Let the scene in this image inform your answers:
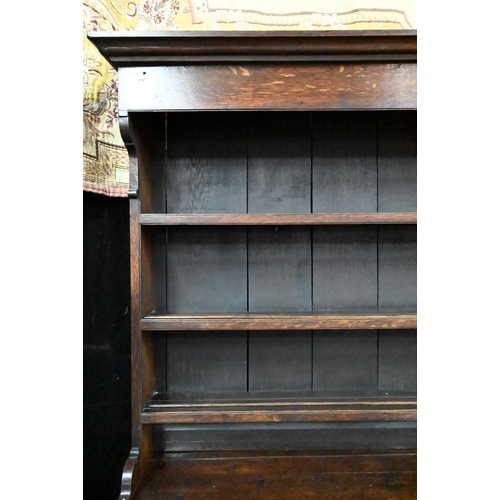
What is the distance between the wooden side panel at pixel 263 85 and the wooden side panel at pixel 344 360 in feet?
2.22

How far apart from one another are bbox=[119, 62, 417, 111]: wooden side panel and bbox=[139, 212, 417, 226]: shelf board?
0.26 m

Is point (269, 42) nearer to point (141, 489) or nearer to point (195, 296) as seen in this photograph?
point (195, 296)

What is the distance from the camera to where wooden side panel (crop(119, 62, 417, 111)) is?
96 cm

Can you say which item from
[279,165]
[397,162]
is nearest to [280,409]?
[279,165]

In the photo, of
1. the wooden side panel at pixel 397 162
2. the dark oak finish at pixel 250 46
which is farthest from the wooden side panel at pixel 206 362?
the dark oak finish at pixel 250 46

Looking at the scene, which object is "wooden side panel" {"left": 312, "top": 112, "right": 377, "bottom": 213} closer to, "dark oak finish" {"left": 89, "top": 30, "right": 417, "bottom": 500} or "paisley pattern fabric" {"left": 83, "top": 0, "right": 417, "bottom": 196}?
"dark oak finish" {"left": 89, "top": 30, "right": 417, "bottom": 500}

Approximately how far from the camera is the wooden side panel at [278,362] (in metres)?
1.22

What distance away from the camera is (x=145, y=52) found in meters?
0.93

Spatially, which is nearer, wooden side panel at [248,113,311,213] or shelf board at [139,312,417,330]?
shelf board at [139,312,417,330]

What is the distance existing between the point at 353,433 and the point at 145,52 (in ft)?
3.94

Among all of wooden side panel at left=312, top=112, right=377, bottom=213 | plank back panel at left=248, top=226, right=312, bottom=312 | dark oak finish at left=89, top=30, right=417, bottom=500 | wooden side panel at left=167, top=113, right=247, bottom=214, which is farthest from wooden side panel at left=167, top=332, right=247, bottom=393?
wooden side panel at left=312, top=112, right=377, bottom=213

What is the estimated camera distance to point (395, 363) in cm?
123

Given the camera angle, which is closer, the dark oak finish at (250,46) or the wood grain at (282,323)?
the dark oak finish at (250,46)

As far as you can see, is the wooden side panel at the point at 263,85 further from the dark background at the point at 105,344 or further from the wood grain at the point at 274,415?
Result: the wood grain at the point at 274,415
